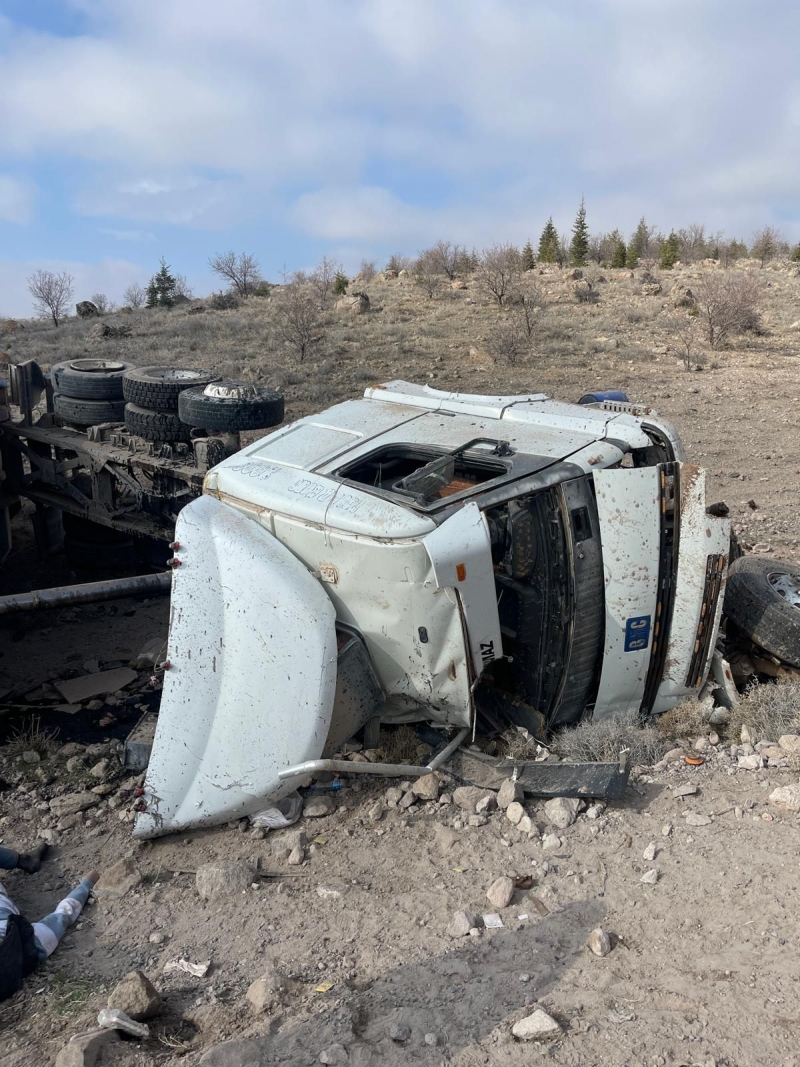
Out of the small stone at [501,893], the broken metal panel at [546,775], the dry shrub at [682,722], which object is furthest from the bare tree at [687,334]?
the small stone at [501,893]

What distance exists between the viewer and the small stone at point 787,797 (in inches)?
146

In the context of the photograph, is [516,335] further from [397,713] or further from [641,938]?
[641,938]

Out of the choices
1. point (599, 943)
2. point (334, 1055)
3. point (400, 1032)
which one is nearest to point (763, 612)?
point (599, 943)

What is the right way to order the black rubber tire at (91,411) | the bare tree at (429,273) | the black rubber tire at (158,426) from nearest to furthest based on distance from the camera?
1. the black rubber tire at (158,426)
2. the black rubber tire at (91,411)
3. the bare tree at (429,273)

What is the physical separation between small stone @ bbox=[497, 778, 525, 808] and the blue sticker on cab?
1025 mm

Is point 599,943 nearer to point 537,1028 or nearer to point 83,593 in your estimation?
point 537,1028

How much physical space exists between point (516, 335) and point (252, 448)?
52.0 feet

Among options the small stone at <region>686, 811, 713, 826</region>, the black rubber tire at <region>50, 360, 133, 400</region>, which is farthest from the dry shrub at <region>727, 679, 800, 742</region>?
the black rubber tire at <region>50, 360, 133, 400</region>

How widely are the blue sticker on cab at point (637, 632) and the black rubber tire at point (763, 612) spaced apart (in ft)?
3.47

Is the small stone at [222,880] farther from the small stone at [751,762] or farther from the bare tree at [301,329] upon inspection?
the bare tree at [301,329]

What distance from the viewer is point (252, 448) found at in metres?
4.91

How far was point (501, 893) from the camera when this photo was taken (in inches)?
134

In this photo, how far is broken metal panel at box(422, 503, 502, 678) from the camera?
3.90 m

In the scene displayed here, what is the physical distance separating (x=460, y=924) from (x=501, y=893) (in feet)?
0.71
